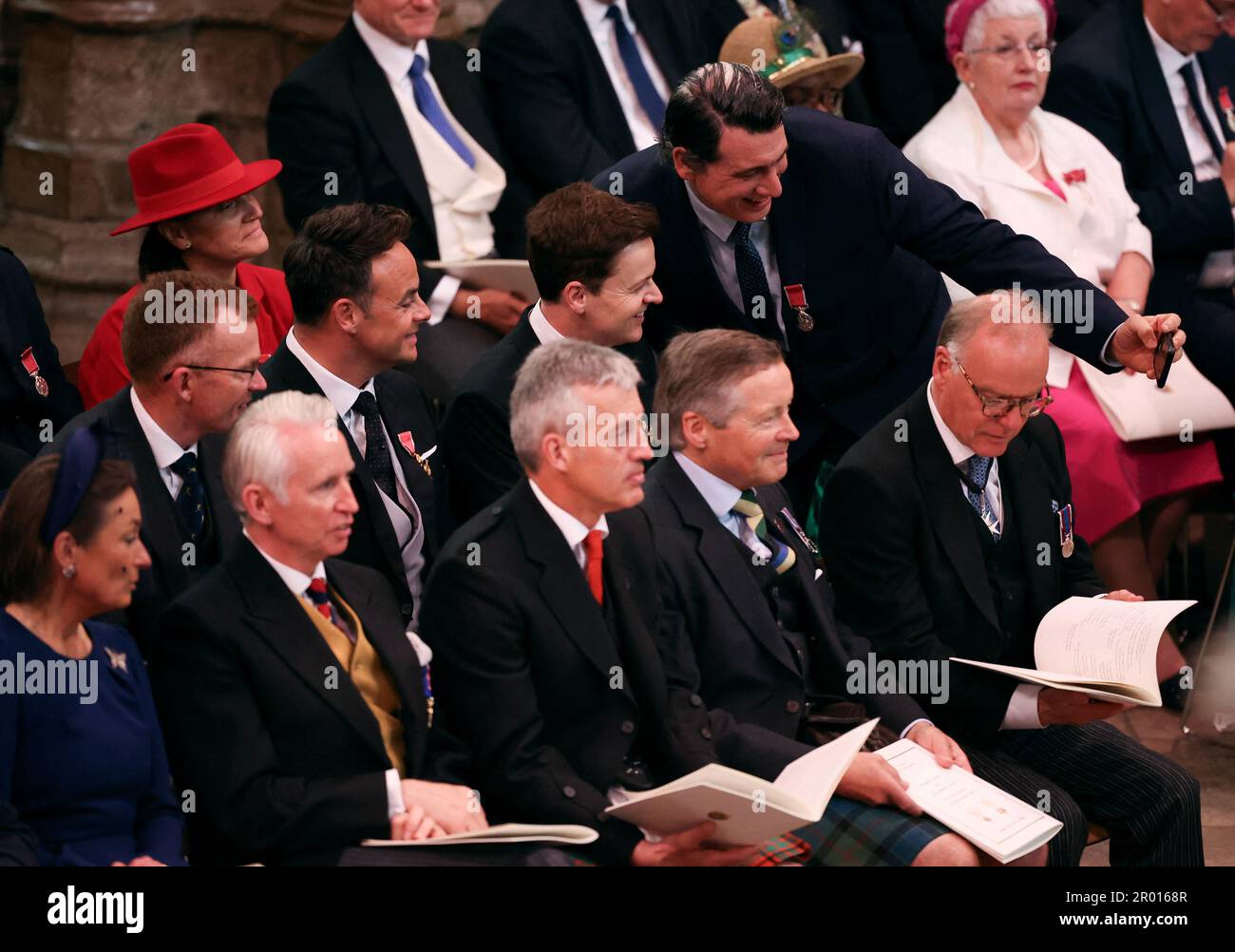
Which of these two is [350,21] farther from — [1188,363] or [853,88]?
[1188,363]

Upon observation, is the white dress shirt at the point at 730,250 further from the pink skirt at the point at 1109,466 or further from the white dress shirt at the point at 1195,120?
the white dress shirt at the point at 1195,120

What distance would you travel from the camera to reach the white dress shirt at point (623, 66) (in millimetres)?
5520

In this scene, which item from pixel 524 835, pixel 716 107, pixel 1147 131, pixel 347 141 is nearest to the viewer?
pixel 524 835

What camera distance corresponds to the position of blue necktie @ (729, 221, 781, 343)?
461cm

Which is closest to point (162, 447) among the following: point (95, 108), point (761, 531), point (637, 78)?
point (761, 531)

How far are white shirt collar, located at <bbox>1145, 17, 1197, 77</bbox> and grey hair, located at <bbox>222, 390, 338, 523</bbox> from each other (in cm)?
361

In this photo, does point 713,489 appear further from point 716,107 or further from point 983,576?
point 716,107

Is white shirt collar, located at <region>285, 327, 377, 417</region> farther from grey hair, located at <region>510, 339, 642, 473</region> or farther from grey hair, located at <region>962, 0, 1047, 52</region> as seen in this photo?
grey hair, located at <region>962, 0, 1047, 52</region>

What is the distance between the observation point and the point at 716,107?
14.2ft

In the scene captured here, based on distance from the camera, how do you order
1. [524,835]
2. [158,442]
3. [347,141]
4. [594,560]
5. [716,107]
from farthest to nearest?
[347,141], [716,107], [158,442], [594,560], [524,835]

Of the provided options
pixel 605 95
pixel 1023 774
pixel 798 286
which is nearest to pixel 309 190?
pixel 605 95

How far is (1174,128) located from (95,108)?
344cm

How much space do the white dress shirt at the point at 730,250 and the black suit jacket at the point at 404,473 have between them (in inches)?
32.0

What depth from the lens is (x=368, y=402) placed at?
164 inches
